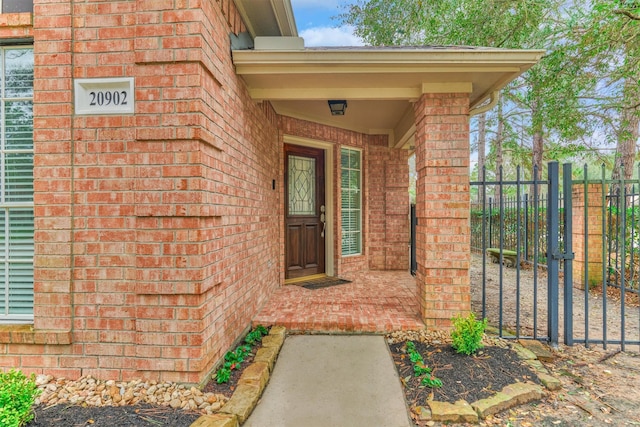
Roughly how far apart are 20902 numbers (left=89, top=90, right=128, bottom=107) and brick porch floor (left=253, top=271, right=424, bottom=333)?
7.49 feet

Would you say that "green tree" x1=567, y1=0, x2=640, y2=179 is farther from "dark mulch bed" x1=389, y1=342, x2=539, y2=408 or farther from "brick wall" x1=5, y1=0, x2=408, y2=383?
"brick wall" x1=5, y1=0, x2=408, y2=383

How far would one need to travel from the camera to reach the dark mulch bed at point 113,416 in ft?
5.62

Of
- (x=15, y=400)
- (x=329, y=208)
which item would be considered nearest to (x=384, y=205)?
(x=329, y=208)

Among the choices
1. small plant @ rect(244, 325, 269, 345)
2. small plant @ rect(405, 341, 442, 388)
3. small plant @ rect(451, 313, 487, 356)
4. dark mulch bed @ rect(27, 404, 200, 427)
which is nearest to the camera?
dark mulch bed @ rect(27, 404, 200, 427)

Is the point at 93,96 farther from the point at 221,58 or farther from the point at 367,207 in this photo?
the point at 367,207

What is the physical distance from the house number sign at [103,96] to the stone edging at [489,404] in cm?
281

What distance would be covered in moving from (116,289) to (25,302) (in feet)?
2.54

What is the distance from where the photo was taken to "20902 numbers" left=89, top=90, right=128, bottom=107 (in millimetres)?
2100

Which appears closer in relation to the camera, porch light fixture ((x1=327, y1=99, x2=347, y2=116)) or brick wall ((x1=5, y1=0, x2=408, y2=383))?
brick wall ((x1=5, y1=0, x2=408, y2=383))

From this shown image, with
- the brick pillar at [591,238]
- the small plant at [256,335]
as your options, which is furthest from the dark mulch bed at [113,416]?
the brick pillar at [591,238]

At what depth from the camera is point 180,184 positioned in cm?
203

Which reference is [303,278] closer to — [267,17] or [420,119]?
[420,119]

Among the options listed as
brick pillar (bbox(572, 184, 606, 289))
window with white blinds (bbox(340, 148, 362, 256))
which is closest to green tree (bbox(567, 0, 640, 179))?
brick pillar (bbox(572, 184, 606, 289))

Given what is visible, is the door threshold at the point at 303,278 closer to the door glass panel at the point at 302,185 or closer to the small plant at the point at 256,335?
the door glass panel at the point at 302,185
